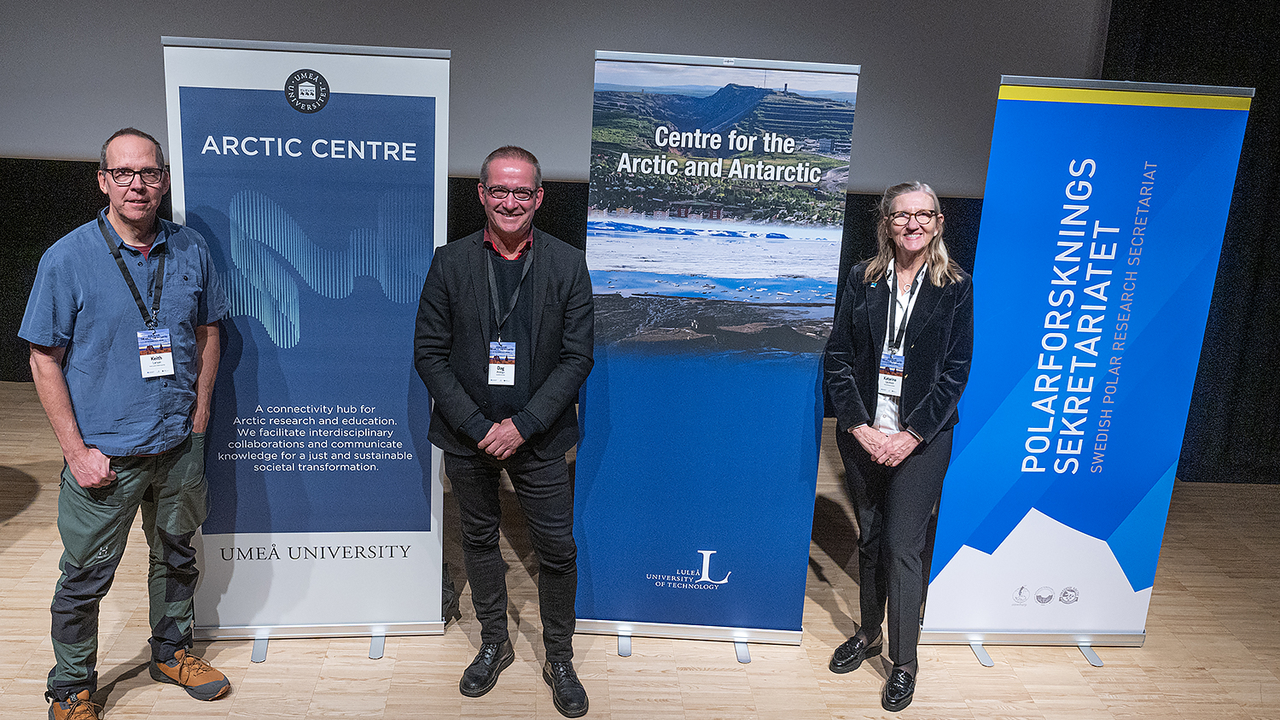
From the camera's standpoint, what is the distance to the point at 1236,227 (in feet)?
14.6

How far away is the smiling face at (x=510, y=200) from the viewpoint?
2.38m

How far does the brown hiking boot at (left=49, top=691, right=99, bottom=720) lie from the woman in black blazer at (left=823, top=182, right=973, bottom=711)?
2.39m

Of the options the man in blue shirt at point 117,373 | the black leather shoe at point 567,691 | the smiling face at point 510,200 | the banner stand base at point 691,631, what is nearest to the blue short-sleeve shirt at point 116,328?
the man in blue shirt at point 117,373

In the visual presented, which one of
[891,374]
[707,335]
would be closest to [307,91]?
[707,335]

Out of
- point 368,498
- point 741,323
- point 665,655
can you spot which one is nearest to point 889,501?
point 741,323

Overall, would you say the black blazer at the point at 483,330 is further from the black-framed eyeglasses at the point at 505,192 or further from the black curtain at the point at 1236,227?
the black curtain at the point at 1236,227

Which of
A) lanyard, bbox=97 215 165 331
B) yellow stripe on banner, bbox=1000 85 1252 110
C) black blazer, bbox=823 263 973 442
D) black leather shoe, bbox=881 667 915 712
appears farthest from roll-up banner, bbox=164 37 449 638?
yellow stripe on banner, bbox=1000 85 1252 110

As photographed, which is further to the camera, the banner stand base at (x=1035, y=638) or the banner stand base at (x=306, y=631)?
the banner stand base at (x=1035, y=638)

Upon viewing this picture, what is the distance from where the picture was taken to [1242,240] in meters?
4.48

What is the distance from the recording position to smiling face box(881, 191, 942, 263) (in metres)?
2.50

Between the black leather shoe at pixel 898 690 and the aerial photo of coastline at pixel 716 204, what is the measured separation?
1.14m

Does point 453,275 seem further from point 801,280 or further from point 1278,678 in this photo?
point 1278,678

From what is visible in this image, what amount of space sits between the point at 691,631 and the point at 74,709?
1.95m

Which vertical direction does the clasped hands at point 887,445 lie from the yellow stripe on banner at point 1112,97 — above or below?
below
